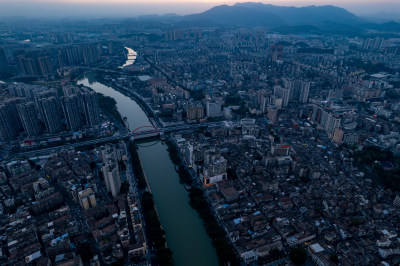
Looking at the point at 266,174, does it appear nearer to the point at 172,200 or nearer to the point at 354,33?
the point at 172,200

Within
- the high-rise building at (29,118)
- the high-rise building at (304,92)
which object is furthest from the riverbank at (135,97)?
the high-rise building at (304,92)

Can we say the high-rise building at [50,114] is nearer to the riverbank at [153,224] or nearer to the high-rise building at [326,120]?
the riverbank at [153,224]

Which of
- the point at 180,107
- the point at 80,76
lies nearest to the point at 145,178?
the point at 180,107

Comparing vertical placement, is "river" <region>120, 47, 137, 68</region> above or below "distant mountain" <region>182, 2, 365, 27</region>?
below

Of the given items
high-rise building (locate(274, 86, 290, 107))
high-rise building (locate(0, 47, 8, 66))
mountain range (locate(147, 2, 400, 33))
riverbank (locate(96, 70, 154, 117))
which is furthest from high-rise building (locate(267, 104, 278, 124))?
mountain range (locate(147, 2, 400, 33))

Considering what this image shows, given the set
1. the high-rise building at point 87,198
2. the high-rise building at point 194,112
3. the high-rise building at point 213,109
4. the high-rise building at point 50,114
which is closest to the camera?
the high-rise building at point 87,198

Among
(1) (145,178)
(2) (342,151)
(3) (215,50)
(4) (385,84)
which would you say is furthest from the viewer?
(3) (215,50)

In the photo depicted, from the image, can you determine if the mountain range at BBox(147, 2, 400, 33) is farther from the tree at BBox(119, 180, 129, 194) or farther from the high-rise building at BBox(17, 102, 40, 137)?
the tree at BBox(119, 180, 129, 194)
